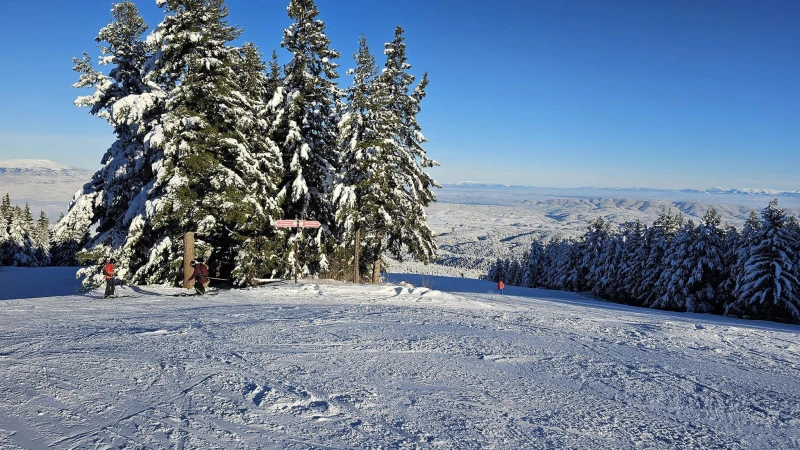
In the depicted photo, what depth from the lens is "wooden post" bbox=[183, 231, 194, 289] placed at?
16.2m

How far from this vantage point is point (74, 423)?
16.7 ft

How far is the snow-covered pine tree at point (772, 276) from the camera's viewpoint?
2605 centimetres

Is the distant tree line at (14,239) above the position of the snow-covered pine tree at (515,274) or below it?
above

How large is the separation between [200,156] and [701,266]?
35.6 m

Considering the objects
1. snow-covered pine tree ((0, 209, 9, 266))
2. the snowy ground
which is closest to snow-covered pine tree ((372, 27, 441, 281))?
the snowy ground

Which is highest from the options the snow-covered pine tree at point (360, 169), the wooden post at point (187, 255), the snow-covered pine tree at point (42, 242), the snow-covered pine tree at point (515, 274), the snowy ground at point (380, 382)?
the snow-covered pine tree at point (360, 169)

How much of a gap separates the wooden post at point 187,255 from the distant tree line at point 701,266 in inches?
1236

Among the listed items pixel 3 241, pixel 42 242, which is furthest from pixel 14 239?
pixel 42 242

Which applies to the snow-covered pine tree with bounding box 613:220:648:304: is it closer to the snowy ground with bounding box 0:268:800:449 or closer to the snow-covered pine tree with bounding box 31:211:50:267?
the snowy ground with bounding box 0:268:800:449

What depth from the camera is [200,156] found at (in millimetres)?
16609

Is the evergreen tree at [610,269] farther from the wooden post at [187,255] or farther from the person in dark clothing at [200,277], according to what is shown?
the person in dark clothing at [200,277]

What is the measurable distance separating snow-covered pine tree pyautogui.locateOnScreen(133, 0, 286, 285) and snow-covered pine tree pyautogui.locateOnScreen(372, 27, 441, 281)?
20.5ft

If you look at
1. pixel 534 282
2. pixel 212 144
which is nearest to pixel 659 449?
pixel 212 144

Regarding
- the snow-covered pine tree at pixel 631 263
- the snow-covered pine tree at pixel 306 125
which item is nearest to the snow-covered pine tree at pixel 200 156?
the snow-covered pine tree at pixel 306 125
